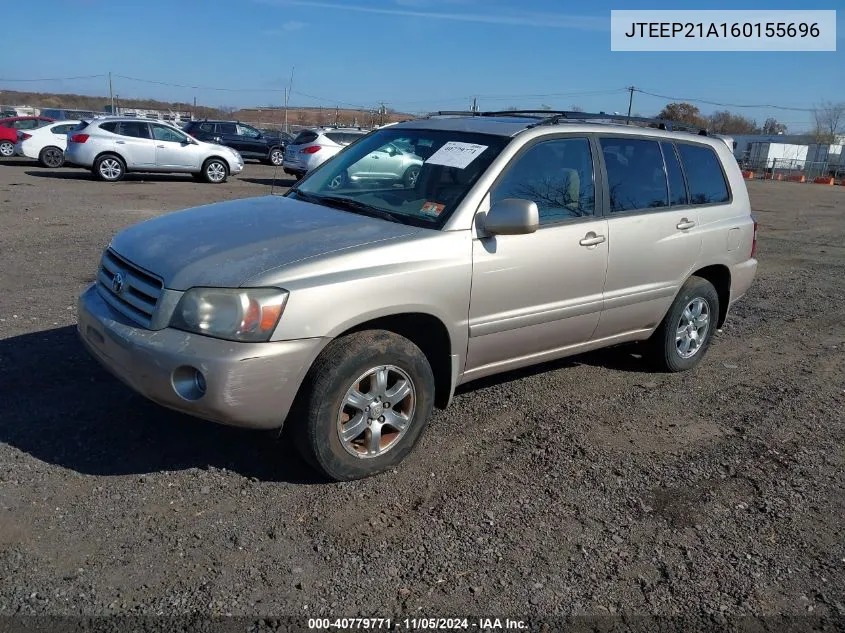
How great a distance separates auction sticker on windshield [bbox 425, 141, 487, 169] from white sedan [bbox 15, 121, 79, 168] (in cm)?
2011

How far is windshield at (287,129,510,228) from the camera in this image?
4121 millimetres

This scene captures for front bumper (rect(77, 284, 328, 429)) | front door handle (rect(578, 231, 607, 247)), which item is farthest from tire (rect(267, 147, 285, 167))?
front bumper (rect(77, 284, 328, 429))

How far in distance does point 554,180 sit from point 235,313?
86.6 inches

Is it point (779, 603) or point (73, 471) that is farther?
point (73, 471)

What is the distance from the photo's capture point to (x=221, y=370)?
3184mm

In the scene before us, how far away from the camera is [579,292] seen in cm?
452

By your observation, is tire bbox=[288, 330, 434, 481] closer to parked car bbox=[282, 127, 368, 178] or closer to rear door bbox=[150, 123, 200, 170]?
parked car bbox=[282, 127, 368, 178]

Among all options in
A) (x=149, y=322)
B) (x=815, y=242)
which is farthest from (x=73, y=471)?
(x=815, y=242)

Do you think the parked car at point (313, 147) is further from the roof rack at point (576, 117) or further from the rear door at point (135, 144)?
the roof rack at point (576, 117)

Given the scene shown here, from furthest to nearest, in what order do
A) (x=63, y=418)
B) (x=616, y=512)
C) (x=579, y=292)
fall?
(x=579, y=292)
(x=63, y=418)
(x=616, y=512)

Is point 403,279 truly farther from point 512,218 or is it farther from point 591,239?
point 591,239

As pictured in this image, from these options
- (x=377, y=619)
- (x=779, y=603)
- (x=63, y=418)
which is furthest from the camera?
(x=63, y=418)

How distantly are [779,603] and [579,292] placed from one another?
2.09 meters

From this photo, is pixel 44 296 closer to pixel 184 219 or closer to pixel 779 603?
pixel 184 219
